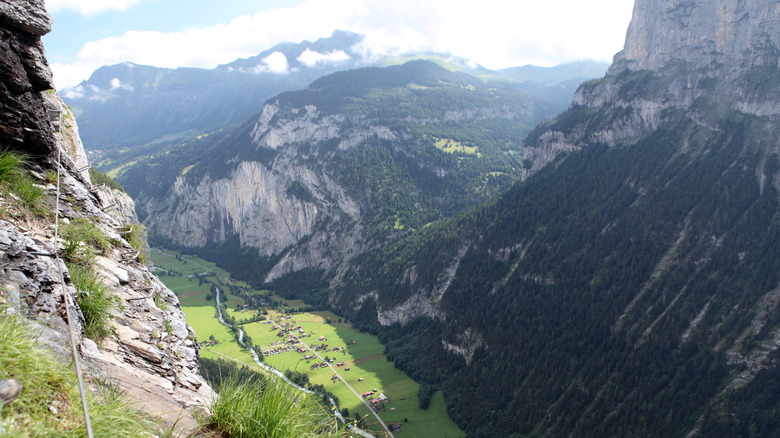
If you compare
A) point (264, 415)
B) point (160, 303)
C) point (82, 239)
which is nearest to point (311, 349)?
point (160, 303)

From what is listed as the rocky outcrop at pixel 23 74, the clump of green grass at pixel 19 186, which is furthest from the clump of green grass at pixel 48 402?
the rocky outcrop at pixel 23 74

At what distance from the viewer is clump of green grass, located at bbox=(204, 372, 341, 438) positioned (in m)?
7.57

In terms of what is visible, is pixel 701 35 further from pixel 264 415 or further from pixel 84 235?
pixel 264 415

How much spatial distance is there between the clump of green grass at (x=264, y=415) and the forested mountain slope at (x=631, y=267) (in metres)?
84.8

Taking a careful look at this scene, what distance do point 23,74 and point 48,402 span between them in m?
10.1

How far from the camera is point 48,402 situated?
20.6 feet

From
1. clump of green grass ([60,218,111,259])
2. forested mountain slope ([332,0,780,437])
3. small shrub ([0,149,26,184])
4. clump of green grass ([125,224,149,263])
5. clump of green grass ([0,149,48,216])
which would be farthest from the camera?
forested mountain slope ([332,0,780,437])

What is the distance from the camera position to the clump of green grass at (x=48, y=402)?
5.73 m

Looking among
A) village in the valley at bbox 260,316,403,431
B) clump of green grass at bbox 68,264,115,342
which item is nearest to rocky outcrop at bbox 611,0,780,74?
village in the valley at bbox 260,316,403,431

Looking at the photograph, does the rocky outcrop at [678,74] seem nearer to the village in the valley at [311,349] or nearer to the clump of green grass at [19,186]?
the village in the valley at [311,349]

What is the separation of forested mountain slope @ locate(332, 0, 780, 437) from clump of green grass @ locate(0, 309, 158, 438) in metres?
87.2

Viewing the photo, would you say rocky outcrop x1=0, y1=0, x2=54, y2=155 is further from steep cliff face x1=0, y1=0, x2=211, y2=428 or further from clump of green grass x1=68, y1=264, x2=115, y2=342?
clump of green grass x1=68, y1=264, x2=115, y2=342

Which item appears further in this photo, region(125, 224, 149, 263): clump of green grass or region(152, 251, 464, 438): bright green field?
region(152, 251, 464, 438): bright green field

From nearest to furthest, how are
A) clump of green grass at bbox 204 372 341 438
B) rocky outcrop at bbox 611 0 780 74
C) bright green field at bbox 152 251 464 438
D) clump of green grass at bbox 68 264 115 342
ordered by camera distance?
1. clump of green grass at bbox 204 372 341 438
2. clump of green grass at bbox 68 264 115 342
3. bright green field at bbox 152 251 464 438
4. rocky outcrop at bbox 611 0 780 74
